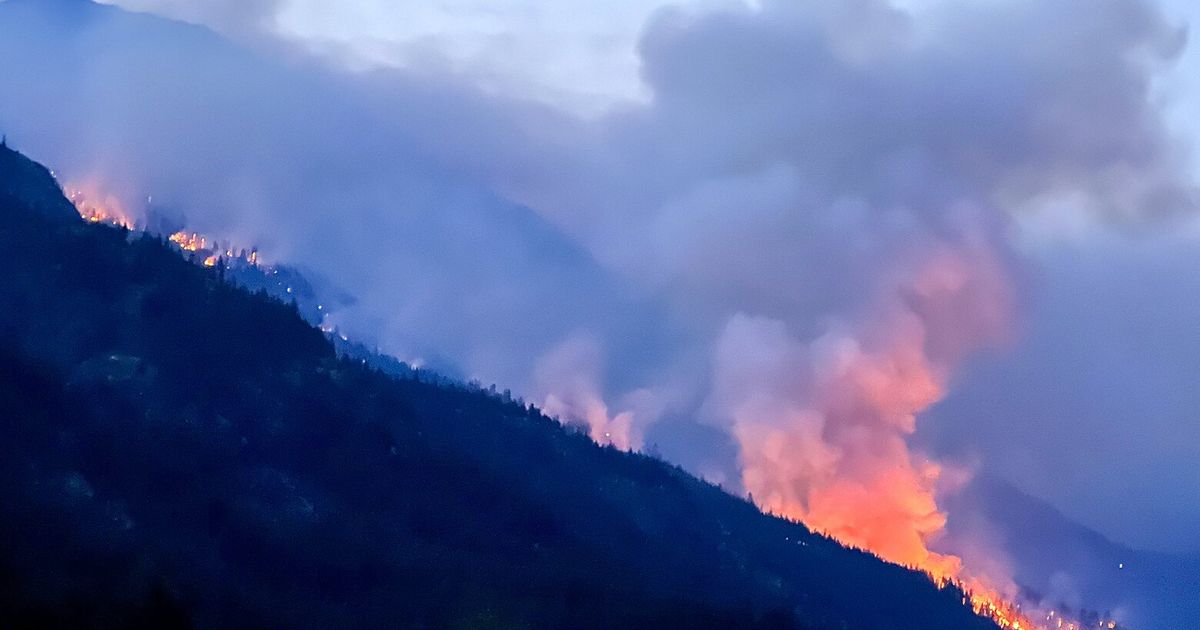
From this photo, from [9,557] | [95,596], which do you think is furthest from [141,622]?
[9,557]

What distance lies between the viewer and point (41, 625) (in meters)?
179

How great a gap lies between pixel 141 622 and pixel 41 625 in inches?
596

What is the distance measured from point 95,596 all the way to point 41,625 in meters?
19.3

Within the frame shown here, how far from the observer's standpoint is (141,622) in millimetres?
190875

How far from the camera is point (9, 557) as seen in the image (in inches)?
7805

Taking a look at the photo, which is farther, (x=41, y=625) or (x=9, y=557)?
(x=9, y=557)

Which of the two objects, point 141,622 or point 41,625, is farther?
point 141,622

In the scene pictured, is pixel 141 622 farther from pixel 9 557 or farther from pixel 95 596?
pixel 9 557

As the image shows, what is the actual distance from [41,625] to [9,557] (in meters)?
23.6

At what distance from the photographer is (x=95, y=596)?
19825 centimetres

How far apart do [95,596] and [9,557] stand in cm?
1369

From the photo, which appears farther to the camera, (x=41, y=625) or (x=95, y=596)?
(x=95, y=596)
